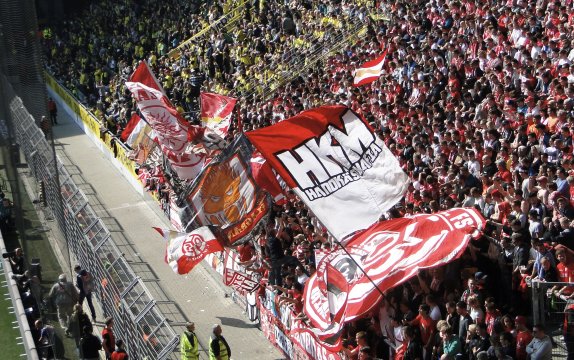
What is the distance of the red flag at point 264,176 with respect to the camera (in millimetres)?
17875

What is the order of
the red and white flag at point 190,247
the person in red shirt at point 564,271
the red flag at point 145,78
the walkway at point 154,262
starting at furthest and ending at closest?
the red flag at point 145,78
the walkway at point 154,262
the red and white flag at point 190,247
the person in red shirt at point 564,271

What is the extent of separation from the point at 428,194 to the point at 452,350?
14.7ft

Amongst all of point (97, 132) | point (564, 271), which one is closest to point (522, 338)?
point (564, 271)

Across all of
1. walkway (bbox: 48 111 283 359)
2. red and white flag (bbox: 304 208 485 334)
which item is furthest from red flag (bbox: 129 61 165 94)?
red and white flag (bbox: 304 208 485 334)

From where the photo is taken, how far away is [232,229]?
17969 millimetres

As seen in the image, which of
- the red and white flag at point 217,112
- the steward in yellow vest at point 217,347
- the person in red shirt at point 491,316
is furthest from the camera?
the red and white flag at point 217,112

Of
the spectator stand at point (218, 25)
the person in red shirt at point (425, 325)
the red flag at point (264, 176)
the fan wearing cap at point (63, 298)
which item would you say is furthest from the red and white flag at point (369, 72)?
the spectator stand at point (218, 25)

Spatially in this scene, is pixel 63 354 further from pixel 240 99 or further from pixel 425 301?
pixel 240 99

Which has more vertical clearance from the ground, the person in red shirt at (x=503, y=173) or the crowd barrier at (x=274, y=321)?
the person in red shirt at (x=503, y=173)

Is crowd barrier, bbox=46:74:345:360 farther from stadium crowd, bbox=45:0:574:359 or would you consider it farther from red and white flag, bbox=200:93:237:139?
red and white flag, bbox=200:93:237:139

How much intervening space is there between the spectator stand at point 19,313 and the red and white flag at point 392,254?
15.7 ft

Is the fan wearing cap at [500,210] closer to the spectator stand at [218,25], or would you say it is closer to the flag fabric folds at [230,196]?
the flag fabric folds at [230,196]

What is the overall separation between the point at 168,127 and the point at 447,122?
5.72 m

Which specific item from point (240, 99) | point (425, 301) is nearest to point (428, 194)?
point (425, 301)
